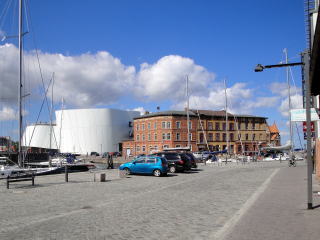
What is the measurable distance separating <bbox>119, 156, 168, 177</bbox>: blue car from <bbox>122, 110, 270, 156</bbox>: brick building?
52.3 metres

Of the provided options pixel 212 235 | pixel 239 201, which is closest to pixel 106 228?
pixel 212 235

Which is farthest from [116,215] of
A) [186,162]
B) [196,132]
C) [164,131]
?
[196,132]

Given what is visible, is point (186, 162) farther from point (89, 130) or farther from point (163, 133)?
point (89, 130)

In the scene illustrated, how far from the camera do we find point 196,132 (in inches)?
3472

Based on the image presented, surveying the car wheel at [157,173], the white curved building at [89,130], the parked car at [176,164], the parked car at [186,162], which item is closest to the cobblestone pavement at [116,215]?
the car wheel at [157,173]

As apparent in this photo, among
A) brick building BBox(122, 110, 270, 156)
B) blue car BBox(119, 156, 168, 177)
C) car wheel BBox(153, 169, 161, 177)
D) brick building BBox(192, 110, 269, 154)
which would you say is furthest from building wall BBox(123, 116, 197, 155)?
car wheel BBox(153, 169, 161, 177)

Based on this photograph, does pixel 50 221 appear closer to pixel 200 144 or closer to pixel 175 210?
pixel 175 210

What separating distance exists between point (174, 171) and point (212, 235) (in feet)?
81.0

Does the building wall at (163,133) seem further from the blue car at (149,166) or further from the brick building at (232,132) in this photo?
the blue car at (149,166)

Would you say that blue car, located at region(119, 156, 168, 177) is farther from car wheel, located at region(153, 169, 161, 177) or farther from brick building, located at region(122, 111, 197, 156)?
A: brick building, located at region(122, 111, 197, 156)

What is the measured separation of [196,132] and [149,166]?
6086cm

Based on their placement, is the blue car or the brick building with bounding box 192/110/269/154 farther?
the brick building with bounding box 192/110/269/154

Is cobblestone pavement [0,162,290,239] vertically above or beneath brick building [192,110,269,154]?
beneath

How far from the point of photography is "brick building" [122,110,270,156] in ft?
278
